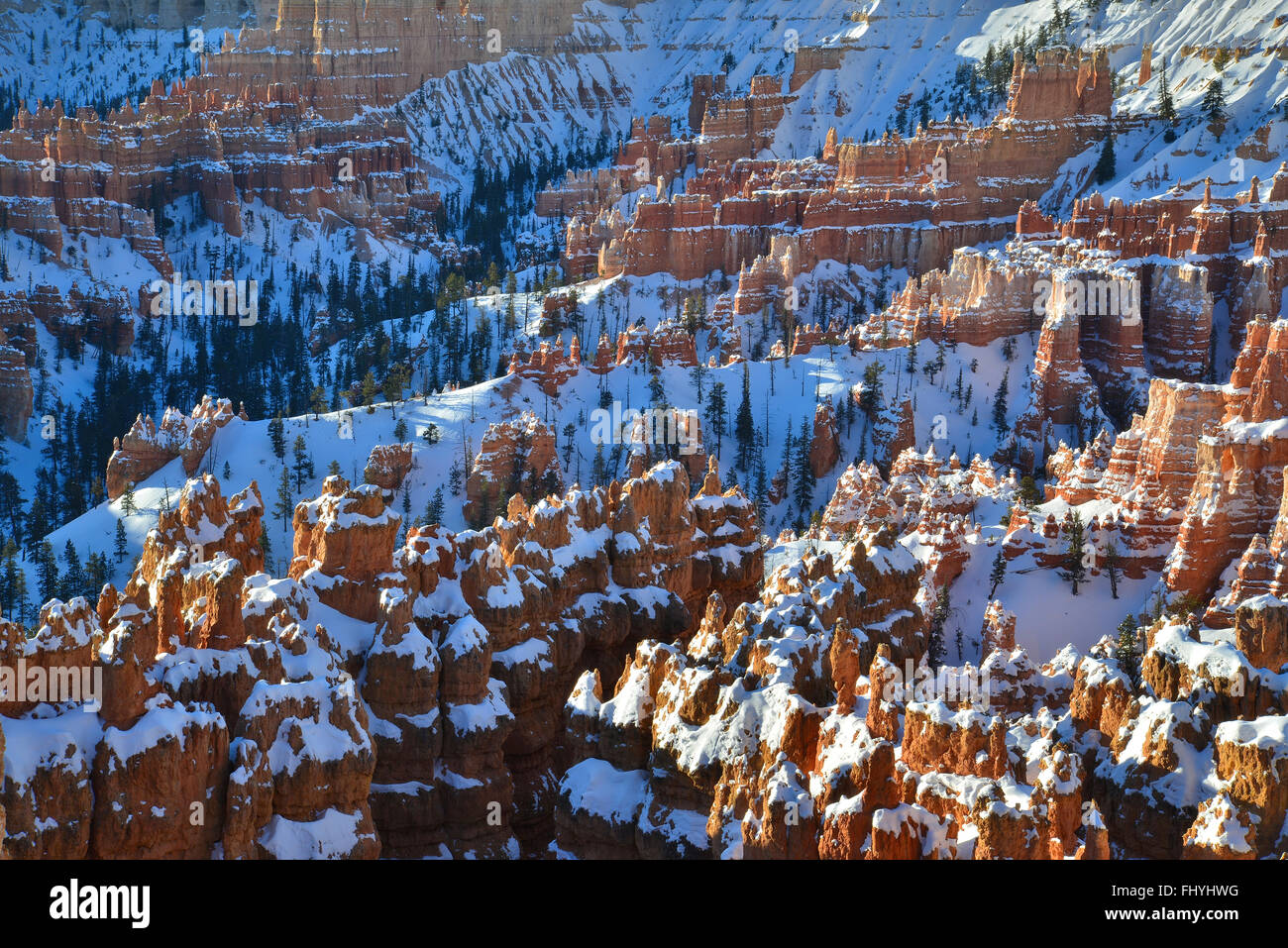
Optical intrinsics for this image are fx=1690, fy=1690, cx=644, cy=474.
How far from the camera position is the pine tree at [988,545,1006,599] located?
74.3 meters

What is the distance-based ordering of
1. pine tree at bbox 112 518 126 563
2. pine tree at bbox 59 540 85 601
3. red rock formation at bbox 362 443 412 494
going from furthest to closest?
red rock formation at bbox 362 443 412 494 < pine tree at bbox 112 518 126 563 < pine tree at bbox 59 540 85 601

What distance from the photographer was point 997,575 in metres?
75.0

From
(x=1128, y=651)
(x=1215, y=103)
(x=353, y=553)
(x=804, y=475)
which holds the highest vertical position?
(x=1215, y=103)

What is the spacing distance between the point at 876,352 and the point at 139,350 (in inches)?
3085

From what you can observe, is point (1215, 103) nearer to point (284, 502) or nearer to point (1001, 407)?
point (1001, 407)

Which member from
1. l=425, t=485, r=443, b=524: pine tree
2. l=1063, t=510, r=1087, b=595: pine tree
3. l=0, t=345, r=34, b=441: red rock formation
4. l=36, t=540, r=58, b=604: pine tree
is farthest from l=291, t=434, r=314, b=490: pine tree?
l=0, t=345, r=34, b=441: red rock formation

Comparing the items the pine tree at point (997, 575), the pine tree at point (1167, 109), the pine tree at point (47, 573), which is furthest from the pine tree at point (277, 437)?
the pine tree at point (1167, 109)

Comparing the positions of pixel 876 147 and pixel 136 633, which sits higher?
pixel 876 147

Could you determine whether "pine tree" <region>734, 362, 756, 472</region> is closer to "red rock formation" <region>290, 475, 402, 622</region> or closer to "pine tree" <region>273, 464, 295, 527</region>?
"pine tree" <region>273, 464, 295, 527</region>

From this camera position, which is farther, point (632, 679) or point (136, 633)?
point (632, 679)

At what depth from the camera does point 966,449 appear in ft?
392

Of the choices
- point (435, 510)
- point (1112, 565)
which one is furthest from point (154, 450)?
point (1112, 565)
